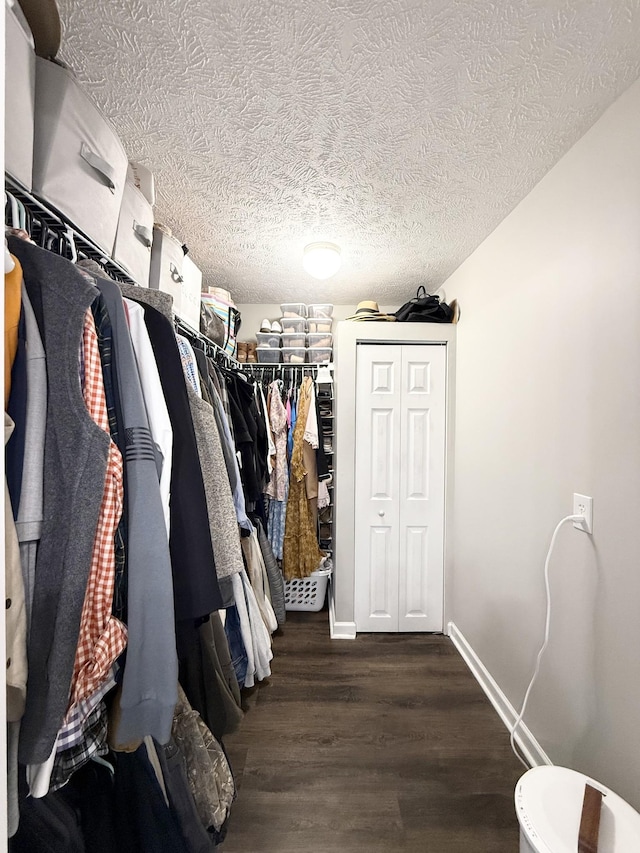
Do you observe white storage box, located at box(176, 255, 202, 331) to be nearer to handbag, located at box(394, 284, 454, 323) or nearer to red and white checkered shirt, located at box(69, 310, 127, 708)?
red and white checkered shirt, located at box(69, 310, 127, 708)

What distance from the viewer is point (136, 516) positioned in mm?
781

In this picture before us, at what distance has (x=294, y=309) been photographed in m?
2.89

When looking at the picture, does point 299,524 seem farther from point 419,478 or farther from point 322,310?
point 322,310

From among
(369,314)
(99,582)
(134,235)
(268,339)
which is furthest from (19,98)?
(268,339)

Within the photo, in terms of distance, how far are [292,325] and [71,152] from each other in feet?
6.65

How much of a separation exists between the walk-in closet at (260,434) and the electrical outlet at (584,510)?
13 millimetres

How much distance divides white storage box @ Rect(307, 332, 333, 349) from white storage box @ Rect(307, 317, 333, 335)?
1.2 inches

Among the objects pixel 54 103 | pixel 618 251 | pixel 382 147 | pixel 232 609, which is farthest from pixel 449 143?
pixel 232 609

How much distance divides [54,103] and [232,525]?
119 cm

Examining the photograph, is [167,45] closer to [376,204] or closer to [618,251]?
[376,204]

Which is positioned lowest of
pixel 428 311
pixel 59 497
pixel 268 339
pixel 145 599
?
pixel 145 599

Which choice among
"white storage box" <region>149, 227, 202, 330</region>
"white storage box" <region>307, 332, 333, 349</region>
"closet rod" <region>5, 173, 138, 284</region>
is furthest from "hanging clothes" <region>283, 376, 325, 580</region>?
"closet rod" <region>5, 173, 138, 284</region>

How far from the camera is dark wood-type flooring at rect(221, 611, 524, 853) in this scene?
1257mm

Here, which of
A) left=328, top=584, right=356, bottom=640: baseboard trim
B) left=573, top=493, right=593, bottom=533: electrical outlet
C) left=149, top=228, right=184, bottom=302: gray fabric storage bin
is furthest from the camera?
left=328, top=584, right=356, bottom=640: baseboard trim
